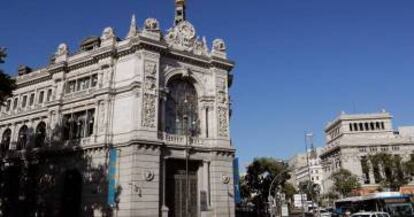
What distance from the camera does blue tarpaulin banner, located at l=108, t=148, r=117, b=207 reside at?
3072 centimetres

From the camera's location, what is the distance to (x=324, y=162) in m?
101

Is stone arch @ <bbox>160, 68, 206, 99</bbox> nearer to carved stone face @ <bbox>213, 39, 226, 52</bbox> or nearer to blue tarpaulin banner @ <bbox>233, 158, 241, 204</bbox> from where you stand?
carved stone face @ <bbox>213, 39, 226, 52</bbox>

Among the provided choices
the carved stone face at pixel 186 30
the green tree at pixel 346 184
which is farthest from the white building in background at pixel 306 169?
the carved stone face at pixel 186 30

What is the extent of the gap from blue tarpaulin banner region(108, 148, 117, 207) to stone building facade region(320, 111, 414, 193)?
185ft

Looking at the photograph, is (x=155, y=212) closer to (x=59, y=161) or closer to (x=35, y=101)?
(x=59, y=161)

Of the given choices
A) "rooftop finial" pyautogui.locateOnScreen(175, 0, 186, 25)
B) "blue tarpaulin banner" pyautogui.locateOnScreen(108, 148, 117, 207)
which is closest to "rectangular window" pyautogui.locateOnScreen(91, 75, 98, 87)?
"blue tarpaulin banner" pyautogui.locateOnScreen(108, 148, 117, 207)

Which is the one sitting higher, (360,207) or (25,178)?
(25,178)

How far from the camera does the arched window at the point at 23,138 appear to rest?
4162 centimetres

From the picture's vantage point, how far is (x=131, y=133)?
1244 inches

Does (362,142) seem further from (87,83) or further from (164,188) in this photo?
(87,83)

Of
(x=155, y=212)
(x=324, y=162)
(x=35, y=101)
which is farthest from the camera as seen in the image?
(x=324, y=162)

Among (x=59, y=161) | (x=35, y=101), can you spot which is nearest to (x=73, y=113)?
(x=59, y=161)

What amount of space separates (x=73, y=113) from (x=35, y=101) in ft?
25.6

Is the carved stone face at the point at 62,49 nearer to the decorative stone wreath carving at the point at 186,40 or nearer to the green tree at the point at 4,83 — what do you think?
the decorative stone wreath carving at the point at 186,40
